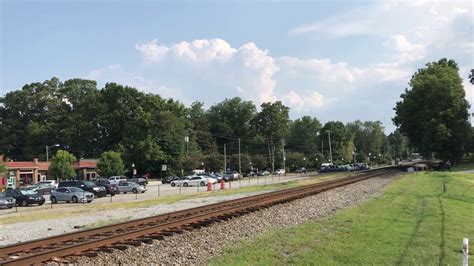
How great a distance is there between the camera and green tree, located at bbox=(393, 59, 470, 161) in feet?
285

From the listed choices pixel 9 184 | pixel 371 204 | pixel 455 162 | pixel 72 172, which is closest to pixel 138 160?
pixel 72 172

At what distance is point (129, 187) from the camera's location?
55750 millimetres

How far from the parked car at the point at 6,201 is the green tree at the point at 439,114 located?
68.8 metres

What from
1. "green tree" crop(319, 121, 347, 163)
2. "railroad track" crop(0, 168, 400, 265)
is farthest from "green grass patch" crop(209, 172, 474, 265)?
"green tree" crop(319, 121, 347, 163)

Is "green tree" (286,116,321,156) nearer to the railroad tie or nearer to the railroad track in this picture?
the railroad track

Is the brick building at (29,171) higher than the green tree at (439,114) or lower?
lower

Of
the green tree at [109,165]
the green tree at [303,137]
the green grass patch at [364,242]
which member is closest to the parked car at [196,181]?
the green tree at [109,165]

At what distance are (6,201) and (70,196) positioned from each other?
4873 millimetres

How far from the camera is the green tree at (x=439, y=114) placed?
86.9 m

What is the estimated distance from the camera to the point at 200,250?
12.8 meters

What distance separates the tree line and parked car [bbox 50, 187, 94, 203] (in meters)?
61.8

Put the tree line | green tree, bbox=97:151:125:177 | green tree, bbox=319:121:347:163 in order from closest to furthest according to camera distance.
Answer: green tree, bbox=97:151:125:177 → the tree line → green tree, bbox=319:121:347:163

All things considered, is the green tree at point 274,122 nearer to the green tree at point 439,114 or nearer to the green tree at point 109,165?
the green tree at point 439,114

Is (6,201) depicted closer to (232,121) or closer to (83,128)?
(83,128)
